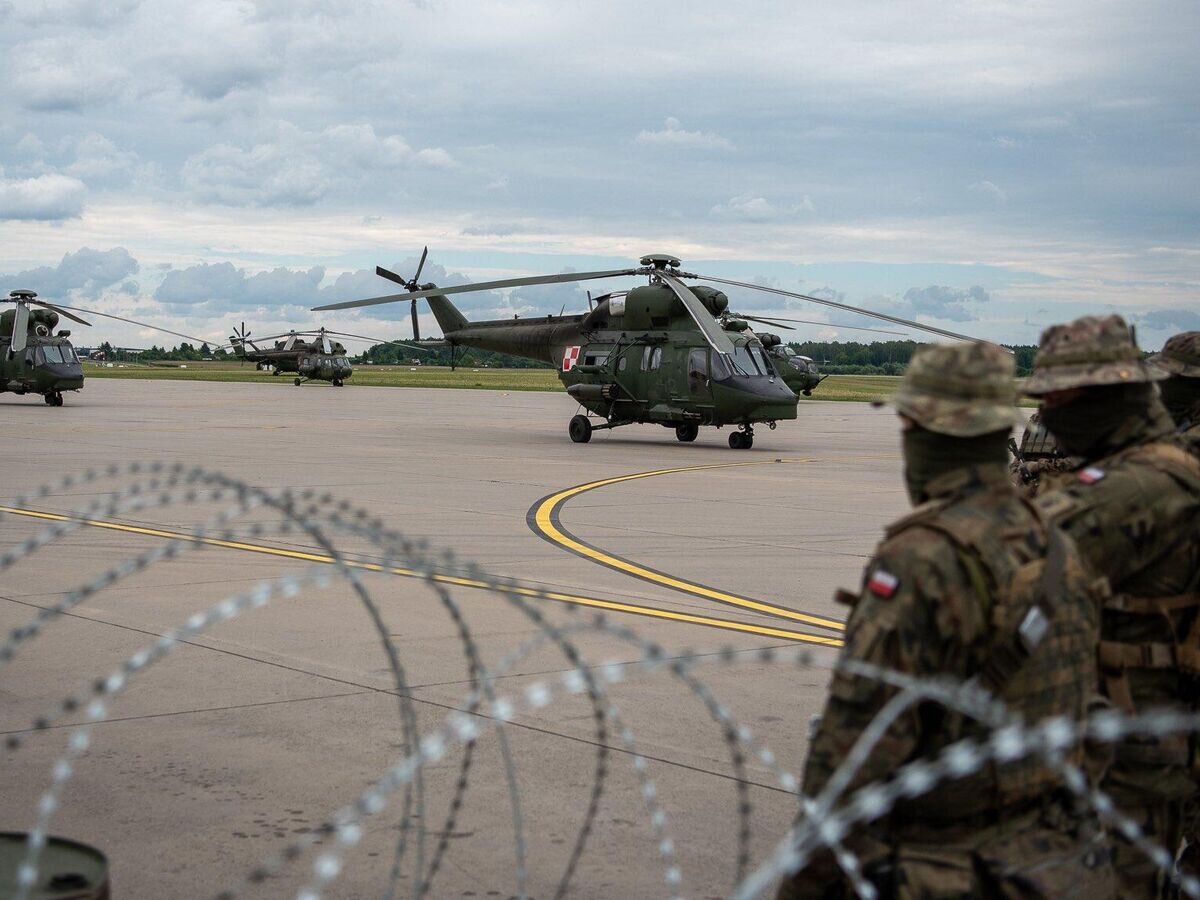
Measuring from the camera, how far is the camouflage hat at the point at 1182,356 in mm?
5742

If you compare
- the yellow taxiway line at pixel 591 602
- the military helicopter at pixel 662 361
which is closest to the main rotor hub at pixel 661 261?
the military helicopter at pixel 662 361

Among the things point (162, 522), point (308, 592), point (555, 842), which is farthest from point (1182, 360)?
point (162, 522)

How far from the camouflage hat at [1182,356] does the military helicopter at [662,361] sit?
1818 centimetres

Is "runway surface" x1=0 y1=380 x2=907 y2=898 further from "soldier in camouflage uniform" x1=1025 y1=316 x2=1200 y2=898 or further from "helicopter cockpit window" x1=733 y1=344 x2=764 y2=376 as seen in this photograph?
"helicopter cockpit window" x1=733 y1=344 x2=764 y2=376

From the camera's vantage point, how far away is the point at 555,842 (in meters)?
5.35

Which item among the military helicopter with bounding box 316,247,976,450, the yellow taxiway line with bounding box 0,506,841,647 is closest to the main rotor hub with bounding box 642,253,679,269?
the military helicopter with bounding box 316,247,976,450

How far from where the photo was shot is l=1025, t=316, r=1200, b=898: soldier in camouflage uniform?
3.82 metres

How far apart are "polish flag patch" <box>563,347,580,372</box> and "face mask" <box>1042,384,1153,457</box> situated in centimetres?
2504

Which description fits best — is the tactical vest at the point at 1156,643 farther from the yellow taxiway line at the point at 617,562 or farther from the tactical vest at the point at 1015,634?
the yellow taxiway line at the point at 617,562

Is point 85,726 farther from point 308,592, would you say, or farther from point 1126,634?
point 1126,634

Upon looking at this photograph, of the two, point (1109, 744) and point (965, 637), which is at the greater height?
point (965, 637)

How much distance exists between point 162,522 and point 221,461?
25.9 feet

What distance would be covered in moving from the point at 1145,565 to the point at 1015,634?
1.03 meters

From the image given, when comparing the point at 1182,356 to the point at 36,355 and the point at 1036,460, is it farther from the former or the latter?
the point at 36,355
